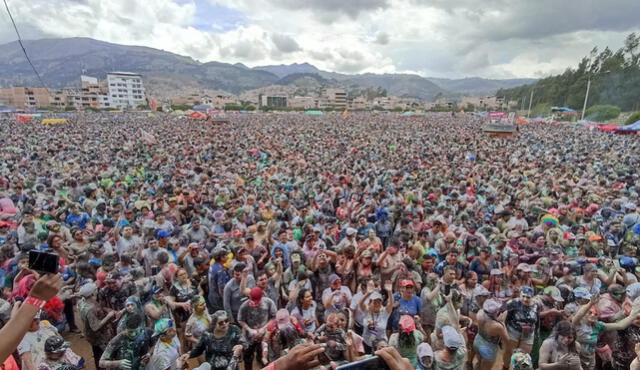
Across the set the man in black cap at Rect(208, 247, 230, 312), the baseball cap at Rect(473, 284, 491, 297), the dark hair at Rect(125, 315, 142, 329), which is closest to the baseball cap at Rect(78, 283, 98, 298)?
the dark hair at Rect(125, 315, 142, 329)

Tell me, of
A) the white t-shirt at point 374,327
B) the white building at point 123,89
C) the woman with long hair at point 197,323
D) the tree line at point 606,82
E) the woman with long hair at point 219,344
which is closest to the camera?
the woman with long hair at point 219,344

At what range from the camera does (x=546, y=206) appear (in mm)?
7707

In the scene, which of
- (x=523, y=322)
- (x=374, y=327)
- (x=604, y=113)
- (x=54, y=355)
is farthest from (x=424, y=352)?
(x=604, y=113)

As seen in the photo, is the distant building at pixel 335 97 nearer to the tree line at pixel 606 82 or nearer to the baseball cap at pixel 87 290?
the tree line at pixel 606 82

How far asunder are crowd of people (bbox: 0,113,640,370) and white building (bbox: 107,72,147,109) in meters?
112

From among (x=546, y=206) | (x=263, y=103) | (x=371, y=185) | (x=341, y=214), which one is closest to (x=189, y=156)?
(x=371, y=185)

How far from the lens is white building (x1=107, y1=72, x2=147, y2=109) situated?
340ft

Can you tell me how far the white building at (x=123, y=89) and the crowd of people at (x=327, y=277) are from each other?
4405 inches

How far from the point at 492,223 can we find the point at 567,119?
54743mm

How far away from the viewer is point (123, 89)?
106 meters

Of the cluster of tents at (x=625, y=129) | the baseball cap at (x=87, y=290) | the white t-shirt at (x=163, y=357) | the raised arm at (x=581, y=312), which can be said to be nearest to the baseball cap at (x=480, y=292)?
the raised arm at (x=581, y=312)

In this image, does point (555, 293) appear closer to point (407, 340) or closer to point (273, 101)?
point (407, 340)

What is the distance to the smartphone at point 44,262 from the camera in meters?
1.47

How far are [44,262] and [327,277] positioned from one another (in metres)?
3.15
